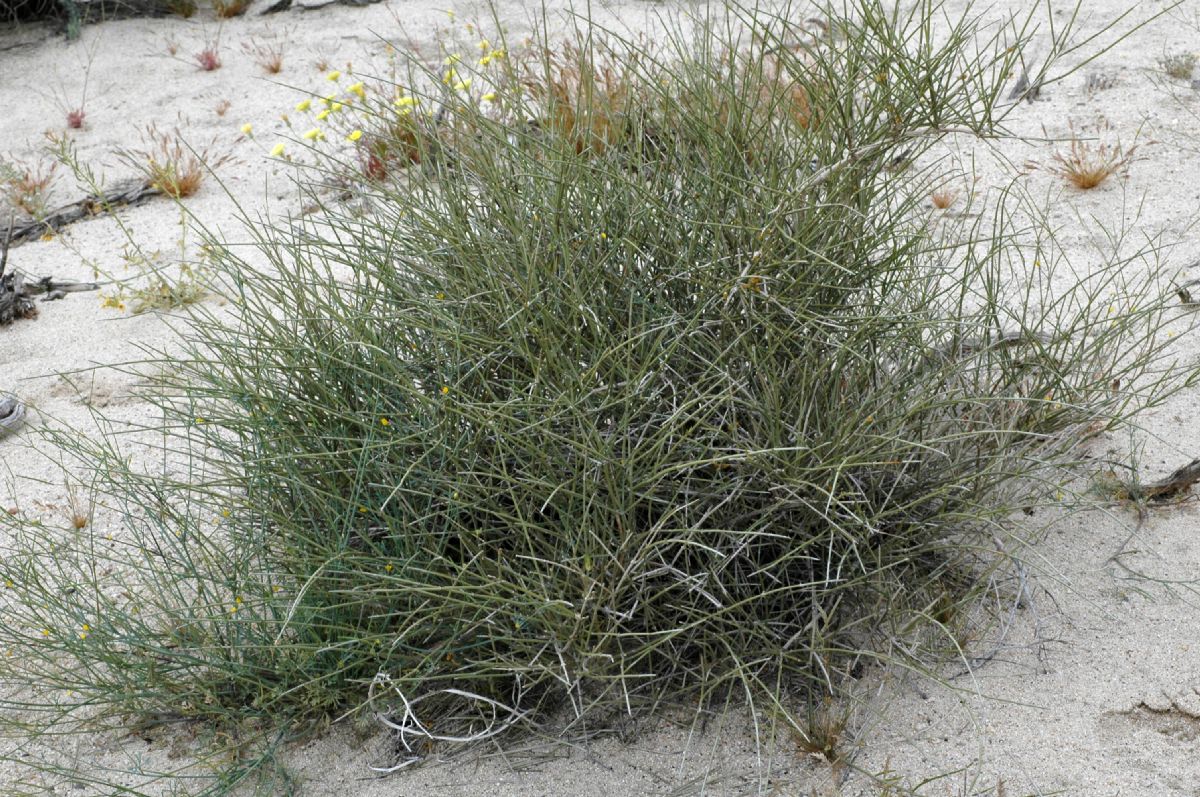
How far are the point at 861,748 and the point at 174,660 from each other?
1306mm

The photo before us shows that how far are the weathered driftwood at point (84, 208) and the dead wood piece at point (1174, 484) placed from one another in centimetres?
382

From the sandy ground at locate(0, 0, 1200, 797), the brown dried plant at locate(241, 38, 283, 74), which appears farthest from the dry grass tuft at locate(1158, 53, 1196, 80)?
the brown dried plant at locate(241, 38, 283, 74)

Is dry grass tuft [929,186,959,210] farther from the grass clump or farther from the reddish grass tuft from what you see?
the reddish grass tuft

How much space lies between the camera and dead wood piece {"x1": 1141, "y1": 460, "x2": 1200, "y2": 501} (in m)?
2.47

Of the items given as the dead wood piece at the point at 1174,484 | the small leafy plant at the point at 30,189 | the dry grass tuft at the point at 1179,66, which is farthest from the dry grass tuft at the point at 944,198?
the small leafy plant at the point at 30,189

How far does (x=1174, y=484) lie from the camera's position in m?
2.48

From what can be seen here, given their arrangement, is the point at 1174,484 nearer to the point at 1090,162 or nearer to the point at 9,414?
the point at 1090,162

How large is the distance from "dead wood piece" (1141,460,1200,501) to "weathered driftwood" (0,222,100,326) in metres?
3.33

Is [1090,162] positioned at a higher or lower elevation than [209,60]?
lower

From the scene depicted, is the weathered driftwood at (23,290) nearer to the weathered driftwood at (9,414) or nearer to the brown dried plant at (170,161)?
the brown dried plant at (170,161)

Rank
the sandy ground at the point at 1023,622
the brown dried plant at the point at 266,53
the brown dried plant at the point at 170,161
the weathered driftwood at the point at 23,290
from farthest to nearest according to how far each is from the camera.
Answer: the brown dried plant at the point at 266,53, the brown dried plant at the point at 170,161, the weathered driftwood at the point at 23,290, the sandy ground at the point at 1023,622

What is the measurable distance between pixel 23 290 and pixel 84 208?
862mm

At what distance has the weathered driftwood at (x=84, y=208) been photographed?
461cm

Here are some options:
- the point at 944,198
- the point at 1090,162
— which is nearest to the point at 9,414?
the point at 944,198
